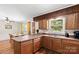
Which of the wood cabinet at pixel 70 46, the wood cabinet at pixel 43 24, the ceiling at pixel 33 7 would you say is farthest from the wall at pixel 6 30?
the wood cabinet at pixel 70 46

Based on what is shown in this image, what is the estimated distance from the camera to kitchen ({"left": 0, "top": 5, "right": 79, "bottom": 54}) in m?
2.58

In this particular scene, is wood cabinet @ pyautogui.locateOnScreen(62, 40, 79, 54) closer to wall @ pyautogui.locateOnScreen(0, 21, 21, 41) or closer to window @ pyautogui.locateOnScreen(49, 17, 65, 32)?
window @ pyautogui.locateOnScreen(49, 17, 65, 32)

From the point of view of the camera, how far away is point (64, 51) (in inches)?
116

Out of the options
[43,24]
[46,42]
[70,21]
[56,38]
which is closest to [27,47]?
[46,42]

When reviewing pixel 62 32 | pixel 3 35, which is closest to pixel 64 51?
pixel 62 32

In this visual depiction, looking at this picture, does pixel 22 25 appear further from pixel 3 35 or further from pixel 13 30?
pixel 3 35

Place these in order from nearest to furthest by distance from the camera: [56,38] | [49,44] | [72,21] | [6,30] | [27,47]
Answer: [27,47] → [72,21] → [56,38] → [49,44] → [6,30]

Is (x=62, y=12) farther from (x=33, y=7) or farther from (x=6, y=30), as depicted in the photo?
(x=6, y=30)

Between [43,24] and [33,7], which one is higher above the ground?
[33,7]

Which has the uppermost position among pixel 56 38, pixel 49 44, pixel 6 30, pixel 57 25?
pixel 57 25

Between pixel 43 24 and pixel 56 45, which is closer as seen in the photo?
pixel 56 45

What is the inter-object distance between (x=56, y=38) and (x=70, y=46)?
2.16 ft

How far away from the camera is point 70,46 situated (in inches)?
108

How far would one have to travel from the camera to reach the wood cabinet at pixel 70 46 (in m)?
2.59
